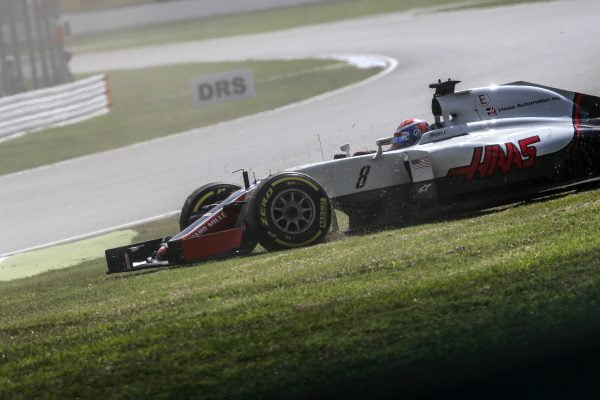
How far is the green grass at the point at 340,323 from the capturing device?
4793 millimetres

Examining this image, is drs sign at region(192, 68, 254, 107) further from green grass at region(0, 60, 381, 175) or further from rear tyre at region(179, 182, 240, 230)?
rear tyre at region(179, 182, 240, 230)

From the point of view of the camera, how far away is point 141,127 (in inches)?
830

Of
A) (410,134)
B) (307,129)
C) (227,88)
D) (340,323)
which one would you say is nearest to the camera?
(340,323)

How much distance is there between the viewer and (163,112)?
2272cm

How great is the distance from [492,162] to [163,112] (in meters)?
15.0

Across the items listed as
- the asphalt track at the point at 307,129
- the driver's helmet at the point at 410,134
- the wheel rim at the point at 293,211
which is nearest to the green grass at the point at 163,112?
the asphalt track at the point at 307,129

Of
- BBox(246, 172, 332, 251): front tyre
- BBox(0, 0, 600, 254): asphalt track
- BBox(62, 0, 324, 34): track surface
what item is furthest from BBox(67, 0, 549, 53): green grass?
BBox(246, 172, 332, 251): front tyre

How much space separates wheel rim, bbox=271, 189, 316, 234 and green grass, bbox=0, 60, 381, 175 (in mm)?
10754

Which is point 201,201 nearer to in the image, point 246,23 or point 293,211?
point 293,211

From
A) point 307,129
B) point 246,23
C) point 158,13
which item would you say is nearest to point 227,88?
point 307,129

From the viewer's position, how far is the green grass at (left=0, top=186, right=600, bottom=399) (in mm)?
4793

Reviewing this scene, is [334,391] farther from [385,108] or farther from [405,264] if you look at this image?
[385,108]

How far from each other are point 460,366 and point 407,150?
416 centimetres

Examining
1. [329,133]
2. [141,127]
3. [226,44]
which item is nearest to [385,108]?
[329,133]
